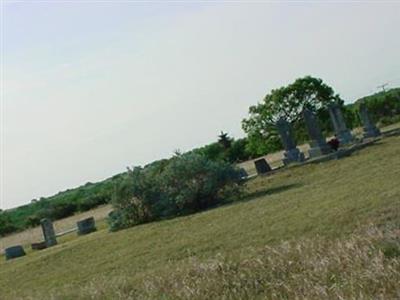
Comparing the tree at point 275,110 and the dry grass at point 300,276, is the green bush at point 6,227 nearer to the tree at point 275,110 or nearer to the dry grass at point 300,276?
the tree at point 275,110

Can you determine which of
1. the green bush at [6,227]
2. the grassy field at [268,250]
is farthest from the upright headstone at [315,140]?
the green bush at [6,227]

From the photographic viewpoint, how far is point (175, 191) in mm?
27234

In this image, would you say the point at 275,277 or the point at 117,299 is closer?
the point at 275,277

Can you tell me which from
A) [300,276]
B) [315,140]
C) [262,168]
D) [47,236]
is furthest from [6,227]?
[300,276]

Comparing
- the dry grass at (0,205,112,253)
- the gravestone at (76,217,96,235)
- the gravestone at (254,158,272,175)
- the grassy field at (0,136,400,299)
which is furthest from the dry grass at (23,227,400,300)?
the dry grass at (0,205,112,253)

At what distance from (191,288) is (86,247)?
16901 millimetres

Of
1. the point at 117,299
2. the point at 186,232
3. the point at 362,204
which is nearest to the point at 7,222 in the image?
the point at 186,232

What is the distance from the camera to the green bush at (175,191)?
26.9 meters

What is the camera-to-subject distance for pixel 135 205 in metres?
27.7

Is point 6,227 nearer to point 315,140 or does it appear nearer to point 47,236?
point 47,236

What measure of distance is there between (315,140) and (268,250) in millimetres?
27527

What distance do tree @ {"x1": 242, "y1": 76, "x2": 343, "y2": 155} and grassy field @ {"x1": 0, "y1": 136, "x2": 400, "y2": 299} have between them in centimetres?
3062

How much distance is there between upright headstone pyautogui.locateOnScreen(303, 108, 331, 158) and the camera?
33.7 meters

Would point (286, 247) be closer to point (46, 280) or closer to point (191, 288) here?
point (191, 288)
